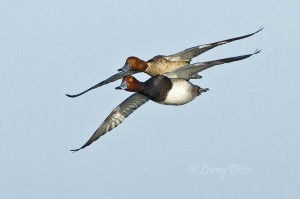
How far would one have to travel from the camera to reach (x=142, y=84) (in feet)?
61.1

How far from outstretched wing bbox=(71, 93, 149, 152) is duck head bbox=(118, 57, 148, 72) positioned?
939 millimetres

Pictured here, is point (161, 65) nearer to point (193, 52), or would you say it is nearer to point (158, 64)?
point (158, 64)

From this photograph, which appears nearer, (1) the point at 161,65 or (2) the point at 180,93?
(2) the point at 180,93

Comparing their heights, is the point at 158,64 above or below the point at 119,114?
above

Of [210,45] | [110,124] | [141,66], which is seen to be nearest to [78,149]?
[110,124]

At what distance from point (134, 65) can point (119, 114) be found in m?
1.57

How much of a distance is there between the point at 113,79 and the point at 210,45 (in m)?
2.41

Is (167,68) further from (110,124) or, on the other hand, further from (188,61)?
(110,124)

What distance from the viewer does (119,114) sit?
20.7m

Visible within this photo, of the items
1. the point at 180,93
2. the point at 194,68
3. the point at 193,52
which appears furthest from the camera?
the point at 193,52

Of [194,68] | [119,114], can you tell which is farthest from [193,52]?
[119,114]

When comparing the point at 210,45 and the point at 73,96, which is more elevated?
the point at 210,45

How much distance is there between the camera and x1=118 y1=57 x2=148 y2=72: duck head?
19625mm

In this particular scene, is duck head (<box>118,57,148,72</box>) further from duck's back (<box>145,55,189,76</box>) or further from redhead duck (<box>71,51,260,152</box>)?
redhead duck (<box>71,51,260,152</box>)
